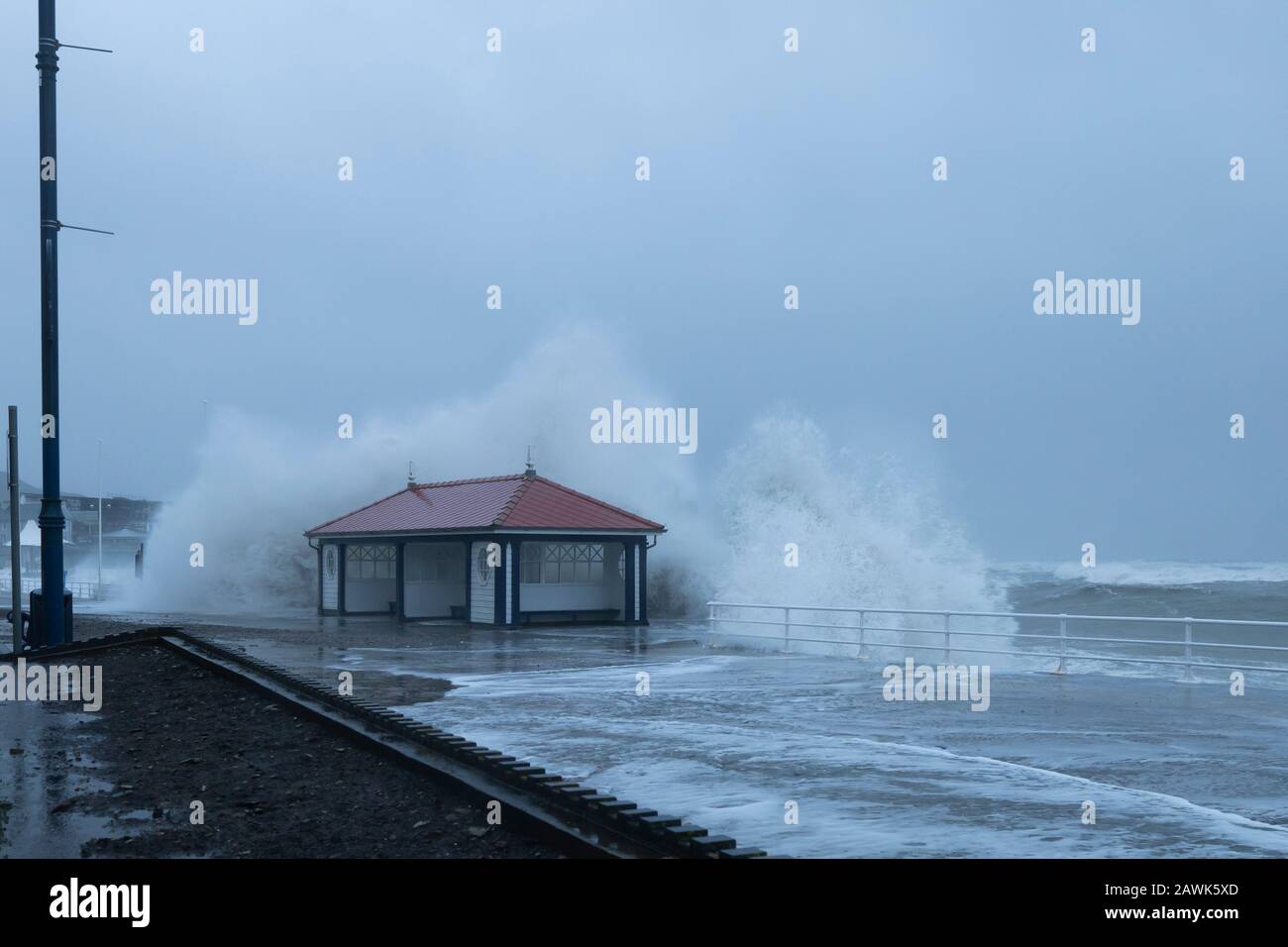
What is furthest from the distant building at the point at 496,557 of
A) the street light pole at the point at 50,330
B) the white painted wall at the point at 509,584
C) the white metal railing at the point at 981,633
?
the street light pole at the point at 50,330

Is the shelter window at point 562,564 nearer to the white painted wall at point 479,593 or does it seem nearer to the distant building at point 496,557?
the distant building at point 496,557

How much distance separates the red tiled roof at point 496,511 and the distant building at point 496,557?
40 millimetres

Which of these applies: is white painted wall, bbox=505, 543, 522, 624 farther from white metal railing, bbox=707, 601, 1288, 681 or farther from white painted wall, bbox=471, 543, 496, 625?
white metal railing, bbox=707, 601, 1288, 681

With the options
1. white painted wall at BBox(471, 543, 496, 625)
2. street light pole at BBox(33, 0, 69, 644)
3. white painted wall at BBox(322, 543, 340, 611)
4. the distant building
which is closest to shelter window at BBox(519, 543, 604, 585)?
the distant building

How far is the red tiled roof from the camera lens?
→ 29.9 metres

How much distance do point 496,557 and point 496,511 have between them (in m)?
1.47

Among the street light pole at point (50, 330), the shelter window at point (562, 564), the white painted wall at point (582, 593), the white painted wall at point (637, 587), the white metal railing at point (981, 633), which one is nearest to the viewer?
the white metal railing at point (981, 633)

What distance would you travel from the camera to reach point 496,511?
3027cm

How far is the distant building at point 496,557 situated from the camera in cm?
2959
